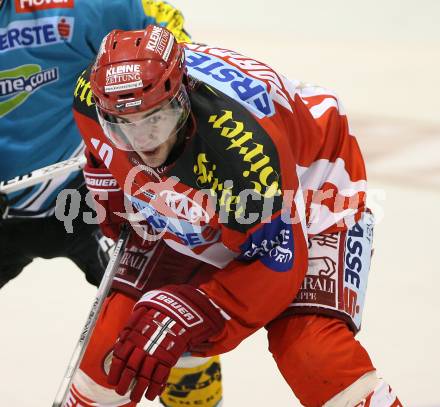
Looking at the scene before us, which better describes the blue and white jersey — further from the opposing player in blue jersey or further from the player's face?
the player's face

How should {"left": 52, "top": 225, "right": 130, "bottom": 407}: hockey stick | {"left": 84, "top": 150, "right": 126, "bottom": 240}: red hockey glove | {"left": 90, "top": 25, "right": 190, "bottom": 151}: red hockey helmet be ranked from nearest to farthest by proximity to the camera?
{"left": 90, "top": 25, "right": 190, "bottom": 151}: red hockey helmet < {"left": 52, "top": 225, "right": 130, "bottom": 407}: hockey stick < {"left": 84, "top": 150, "right": 126, "bottom": 240}: red hockey glove

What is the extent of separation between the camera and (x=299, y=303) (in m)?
2.26

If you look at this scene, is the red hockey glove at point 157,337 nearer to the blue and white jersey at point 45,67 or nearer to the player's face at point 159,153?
the player's face at point 159,153

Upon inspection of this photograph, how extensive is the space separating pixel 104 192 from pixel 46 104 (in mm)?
469

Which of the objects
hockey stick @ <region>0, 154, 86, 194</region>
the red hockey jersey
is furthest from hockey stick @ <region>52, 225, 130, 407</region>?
hockey stick @ <region>0, 154, 86, 194</region>

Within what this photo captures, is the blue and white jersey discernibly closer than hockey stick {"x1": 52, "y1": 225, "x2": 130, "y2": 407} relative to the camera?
No

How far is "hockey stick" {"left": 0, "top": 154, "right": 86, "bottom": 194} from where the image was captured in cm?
279

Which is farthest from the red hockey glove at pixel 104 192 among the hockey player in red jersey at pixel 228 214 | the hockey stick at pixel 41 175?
the hockey stick at pixel 41 175

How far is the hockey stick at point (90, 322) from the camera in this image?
7.41ft

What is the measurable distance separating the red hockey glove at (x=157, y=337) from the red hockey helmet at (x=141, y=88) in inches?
13.4

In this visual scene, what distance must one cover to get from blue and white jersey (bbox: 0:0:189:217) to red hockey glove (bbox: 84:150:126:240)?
385mm

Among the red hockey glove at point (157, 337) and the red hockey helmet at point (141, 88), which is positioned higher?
the red hockey helmet at point (141, 88)

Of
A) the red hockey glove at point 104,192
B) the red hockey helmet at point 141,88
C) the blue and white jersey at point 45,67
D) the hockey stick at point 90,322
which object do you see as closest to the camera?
the red hockey helmet at point 141,88

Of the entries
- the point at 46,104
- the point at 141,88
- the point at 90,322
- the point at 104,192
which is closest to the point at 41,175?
the point at 46,104
